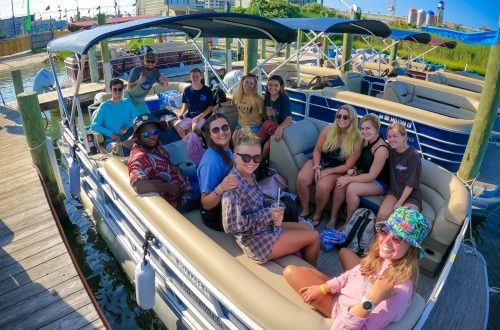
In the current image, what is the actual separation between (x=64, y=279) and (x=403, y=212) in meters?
3.16

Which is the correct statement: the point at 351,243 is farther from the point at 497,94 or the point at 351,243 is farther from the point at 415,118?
the point at 415,118

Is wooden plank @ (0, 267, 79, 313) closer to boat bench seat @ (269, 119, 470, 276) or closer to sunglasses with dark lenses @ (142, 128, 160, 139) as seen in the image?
sunglasses with dark lenses @ (142, 128, 160, 139)

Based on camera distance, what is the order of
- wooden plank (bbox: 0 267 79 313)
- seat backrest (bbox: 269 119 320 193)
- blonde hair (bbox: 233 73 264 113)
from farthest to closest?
blonde hair (bbox: 233 73 264 113), seat backrest (bbox: 269 119 320 193), wooden plank (bbox: 0 267 79 313)

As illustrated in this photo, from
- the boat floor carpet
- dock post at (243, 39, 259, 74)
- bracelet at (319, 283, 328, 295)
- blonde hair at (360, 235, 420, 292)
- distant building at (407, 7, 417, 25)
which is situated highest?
distant building at (407, 7, 417, 25)

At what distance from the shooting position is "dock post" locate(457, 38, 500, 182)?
4.61 meters

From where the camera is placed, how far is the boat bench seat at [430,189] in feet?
10.5

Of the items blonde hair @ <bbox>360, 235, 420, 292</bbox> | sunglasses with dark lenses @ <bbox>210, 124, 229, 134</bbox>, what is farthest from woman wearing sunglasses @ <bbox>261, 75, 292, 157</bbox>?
blonde hair @ <bbox>360, 235, 420, 292</bbox>

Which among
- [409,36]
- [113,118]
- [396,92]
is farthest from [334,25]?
[409,36]

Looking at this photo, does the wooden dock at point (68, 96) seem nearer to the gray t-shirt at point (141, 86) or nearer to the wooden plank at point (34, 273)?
the gray t-shirt at point (141, 86)

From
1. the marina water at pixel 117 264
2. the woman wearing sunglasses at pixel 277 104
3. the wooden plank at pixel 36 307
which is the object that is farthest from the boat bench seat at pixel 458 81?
the wooden plank at pixel 36 307

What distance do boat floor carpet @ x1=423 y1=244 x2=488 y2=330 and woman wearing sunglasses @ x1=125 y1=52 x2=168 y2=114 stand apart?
4054mm

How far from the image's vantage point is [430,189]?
3814mm

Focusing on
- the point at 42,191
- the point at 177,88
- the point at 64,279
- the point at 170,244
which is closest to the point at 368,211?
the point at 170,244

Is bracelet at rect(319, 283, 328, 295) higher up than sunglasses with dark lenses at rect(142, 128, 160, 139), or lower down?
lower down
